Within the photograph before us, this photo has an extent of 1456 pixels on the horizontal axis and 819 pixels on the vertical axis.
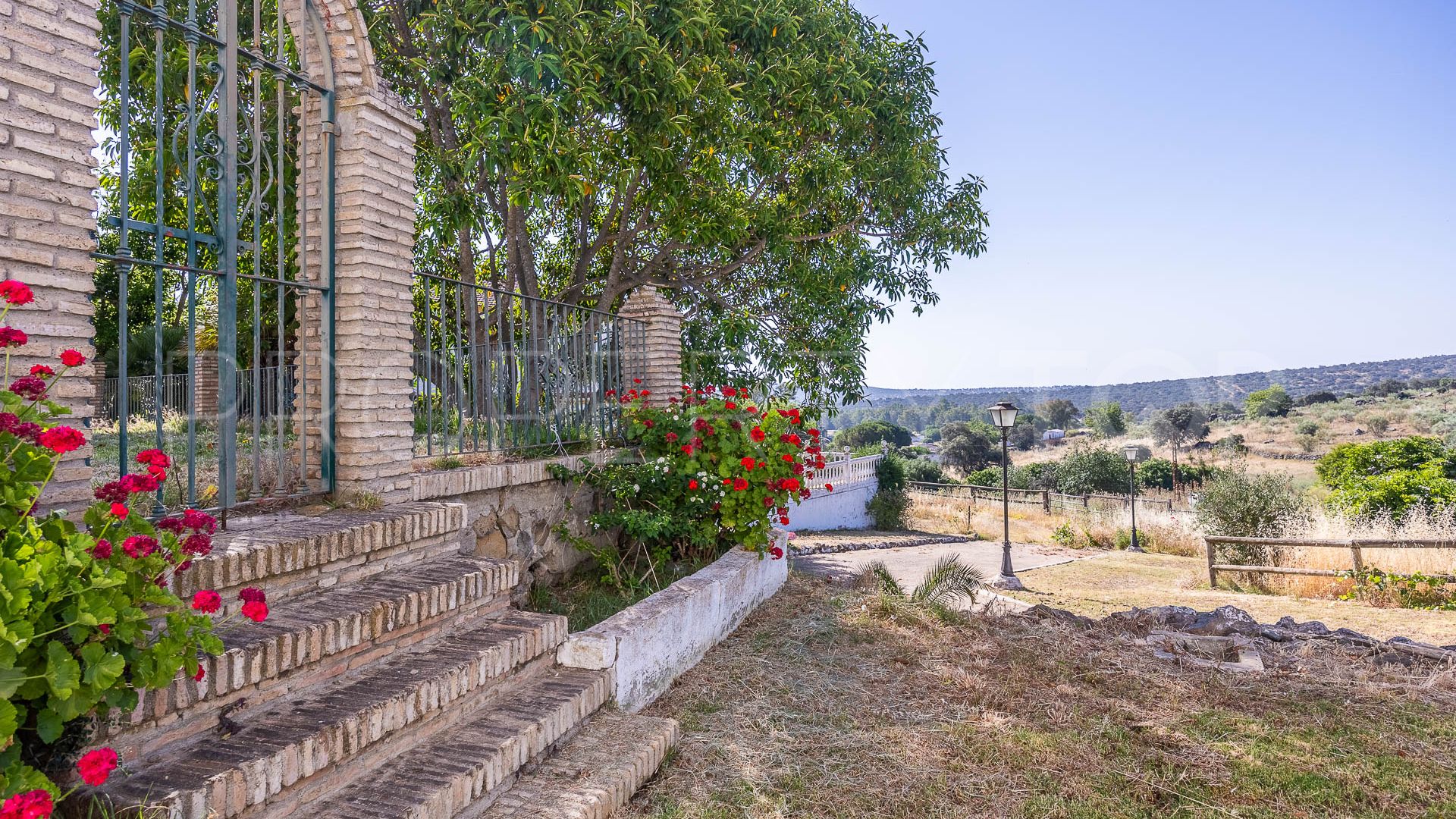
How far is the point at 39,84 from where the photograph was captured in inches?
84.6

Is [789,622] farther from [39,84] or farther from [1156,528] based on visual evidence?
[1156,528]

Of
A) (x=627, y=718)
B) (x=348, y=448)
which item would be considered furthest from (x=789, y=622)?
(x=348, y=448)

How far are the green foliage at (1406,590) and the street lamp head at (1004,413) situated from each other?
15.6 feet

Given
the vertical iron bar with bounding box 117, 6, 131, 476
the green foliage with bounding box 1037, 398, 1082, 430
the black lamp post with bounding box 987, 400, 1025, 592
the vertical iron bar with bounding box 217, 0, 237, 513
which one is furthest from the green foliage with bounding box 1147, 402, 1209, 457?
the vertical iron bar with bounding box 117, 6, 131, 476

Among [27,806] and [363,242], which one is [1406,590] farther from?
[27,806]

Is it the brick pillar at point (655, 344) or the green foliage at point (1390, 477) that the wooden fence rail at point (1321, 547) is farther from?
the brick pillar at point (655, 344)

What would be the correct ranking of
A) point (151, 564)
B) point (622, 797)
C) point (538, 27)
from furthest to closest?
point (538, 27)
point (622, 797)
point (151, 564)

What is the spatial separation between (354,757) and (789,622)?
3.12 metres

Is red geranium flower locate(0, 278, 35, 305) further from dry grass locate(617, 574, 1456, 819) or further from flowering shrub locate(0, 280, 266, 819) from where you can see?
dry grass locate(617, 574, 1456, 819)

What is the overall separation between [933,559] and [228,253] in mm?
11644

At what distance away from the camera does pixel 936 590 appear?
575 cm

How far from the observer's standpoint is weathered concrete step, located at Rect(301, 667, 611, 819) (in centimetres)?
214

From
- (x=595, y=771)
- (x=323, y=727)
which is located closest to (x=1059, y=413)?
(x=595, y=771)

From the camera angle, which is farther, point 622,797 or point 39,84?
point 622,797
